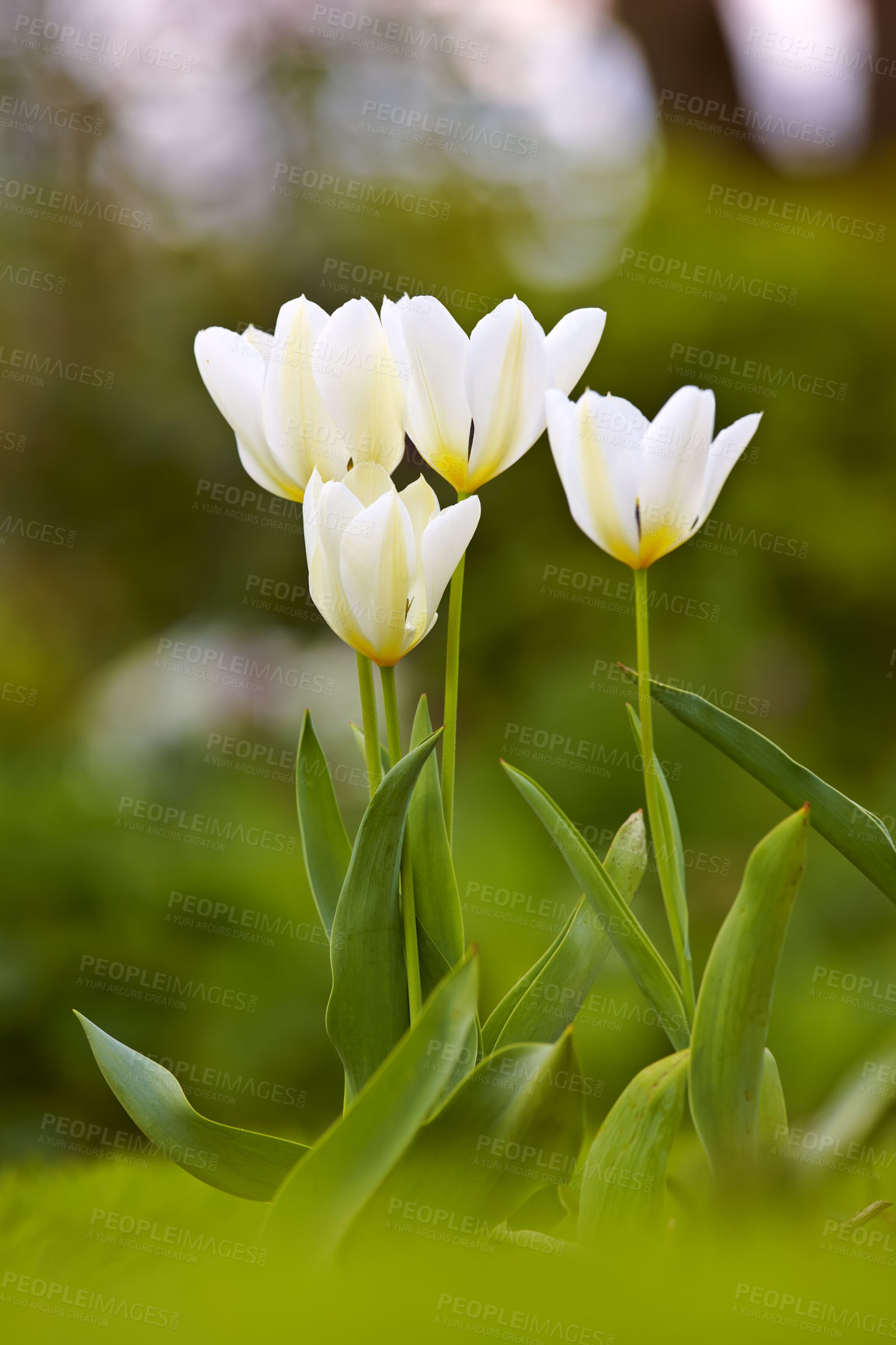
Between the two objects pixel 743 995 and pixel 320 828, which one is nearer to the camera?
pixel 743 995

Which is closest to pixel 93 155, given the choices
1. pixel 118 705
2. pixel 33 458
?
pixel 33 458

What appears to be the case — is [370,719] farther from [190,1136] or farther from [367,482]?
[190,1136]

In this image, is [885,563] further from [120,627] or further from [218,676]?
[120,627]

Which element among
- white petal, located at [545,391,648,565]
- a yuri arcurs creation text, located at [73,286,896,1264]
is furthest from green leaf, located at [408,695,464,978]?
white petal, located at [545,391,648,565]

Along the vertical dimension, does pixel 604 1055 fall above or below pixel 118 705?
below

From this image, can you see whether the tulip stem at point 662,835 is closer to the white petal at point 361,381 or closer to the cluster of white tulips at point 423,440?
the cluster of white tulips at point 423,440

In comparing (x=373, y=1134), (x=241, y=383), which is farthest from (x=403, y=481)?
(x=373, y=1134)
